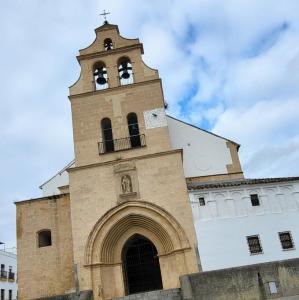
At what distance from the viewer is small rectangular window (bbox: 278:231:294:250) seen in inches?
637

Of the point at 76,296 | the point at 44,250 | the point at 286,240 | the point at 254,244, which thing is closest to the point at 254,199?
the point at 254,244

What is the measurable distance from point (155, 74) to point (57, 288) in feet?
37.2

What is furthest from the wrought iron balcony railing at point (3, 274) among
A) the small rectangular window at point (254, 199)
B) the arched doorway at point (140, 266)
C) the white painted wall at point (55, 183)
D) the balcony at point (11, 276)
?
the small rectangular window at point (254, 199)

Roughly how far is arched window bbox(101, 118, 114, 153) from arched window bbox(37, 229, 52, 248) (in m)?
4.79

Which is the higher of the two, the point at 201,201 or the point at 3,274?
the point at 3,274

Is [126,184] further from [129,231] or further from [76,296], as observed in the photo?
[76,296]

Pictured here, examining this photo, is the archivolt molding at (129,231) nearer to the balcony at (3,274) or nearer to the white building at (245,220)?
the white building at (245,220)

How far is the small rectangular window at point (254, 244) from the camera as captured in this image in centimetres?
1605

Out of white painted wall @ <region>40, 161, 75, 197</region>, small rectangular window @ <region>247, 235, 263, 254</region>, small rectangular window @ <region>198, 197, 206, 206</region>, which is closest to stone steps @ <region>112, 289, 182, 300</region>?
small rectangular window @ <region>247, 235, 263, 254</region>

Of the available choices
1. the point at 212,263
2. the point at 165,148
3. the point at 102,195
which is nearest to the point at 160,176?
the point at 165,148

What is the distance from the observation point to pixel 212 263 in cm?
1578

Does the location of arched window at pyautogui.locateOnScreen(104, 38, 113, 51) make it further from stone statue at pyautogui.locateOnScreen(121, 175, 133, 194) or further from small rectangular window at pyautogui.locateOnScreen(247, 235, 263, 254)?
small rectangular window at pyautogui.locateOnScreen(247, 235, 263, 254)

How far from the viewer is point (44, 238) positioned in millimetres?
18734

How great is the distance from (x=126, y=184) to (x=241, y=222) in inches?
208
